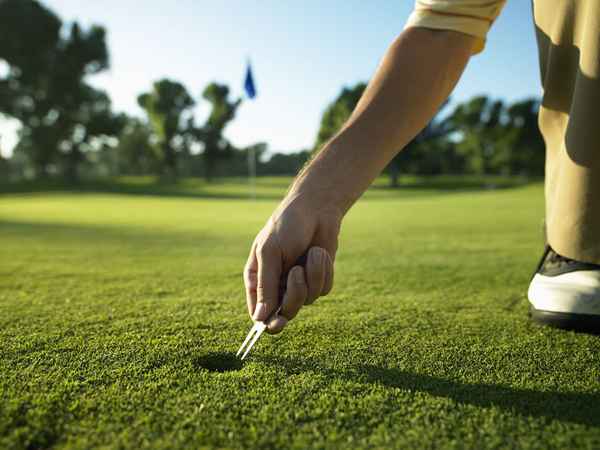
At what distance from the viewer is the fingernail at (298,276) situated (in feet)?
2.95

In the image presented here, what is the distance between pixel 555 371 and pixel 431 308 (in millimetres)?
654

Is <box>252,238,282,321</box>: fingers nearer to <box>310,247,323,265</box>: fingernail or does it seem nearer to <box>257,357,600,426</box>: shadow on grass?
<box>310,247,323,265</box>: fingernail

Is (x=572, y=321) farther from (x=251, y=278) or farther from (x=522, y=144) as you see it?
(x=522, y=144)

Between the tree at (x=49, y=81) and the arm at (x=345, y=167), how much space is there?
128 feet

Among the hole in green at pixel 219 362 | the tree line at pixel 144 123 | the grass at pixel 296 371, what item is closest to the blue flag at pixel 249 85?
the tree line at pixel 144 123

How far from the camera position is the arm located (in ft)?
3.01

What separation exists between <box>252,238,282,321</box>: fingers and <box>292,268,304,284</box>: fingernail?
0.04 m

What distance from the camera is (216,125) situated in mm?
48750

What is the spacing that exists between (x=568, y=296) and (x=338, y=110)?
50209 mm

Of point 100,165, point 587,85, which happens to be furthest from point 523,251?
point 100,165

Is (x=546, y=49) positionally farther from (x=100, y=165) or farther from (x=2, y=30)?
(x=100, y=165)

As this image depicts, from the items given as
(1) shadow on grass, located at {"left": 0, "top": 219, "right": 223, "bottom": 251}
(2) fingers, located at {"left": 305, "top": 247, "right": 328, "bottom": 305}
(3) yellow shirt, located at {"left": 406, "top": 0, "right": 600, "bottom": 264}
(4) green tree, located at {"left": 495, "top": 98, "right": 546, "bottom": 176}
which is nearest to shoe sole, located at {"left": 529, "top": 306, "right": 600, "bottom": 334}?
(3) yellow shirt, located at {"left": 406, "top": 0, "right": 600, "bottom": 264}

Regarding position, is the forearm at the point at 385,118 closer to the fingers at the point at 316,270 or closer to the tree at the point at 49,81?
the fingers at the point at 316,270

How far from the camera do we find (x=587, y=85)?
133 centimetres
